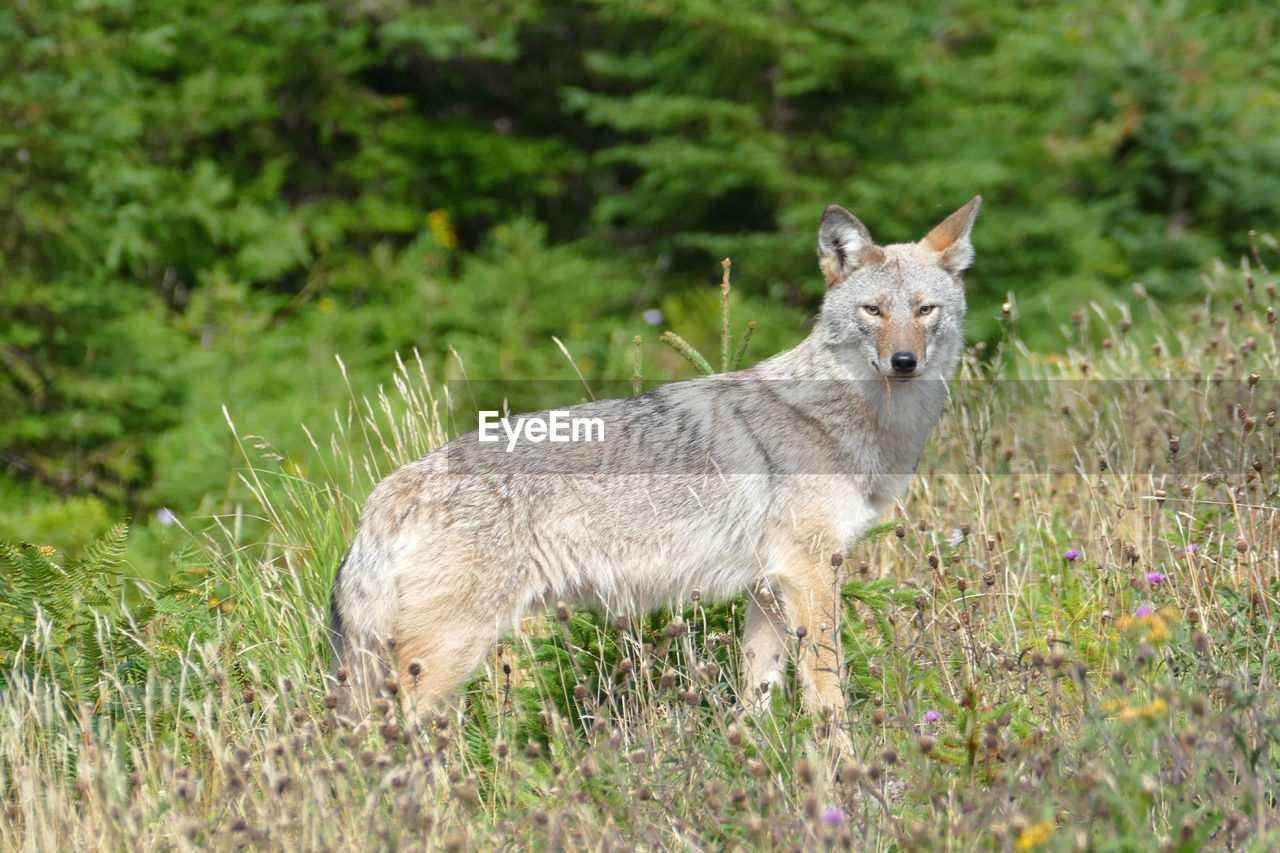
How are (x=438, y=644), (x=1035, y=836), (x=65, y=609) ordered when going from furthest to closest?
1. (x=65, y=609)
2. (x=438, y=644)
3. (x=1035, y=836)

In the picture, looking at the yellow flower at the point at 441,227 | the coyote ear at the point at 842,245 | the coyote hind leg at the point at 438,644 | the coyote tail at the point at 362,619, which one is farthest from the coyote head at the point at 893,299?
the yellow flower at the point at 441,227

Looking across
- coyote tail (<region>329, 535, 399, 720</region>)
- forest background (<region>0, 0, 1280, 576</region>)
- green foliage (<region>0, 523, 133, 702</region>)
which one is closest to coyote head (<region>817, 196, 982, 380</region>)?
coyote tail (<region>329, 535, 399, 720</region>)

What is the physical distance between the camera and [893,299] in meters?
4.59

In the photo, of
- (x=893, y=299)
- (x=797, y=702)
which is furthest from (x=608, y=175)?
(x=797, y=702)

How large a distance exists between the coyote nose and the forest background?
17.1ft

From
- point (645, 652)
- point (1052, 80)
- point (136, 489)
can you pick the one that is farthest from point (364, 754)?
point (1052, 80)

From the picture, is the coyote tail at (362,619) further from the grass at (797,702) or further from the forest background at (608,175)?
the forest background at (608,175)

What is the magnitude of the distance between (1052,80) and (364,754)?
1186cm

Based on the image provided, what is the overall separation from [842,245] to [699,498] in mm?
1229

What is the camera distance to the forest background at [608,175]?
35.1ft

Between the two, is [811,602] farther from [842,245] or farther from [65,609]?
[65,609]

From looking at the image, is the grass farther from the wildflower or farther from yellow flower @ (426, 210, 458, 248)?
yellow flower @ (426, 210, 458, 248)

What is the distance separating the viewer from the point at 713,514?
4.50m

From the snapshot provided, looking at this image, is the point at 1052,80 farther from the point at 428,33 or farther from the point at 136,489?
the point at 136,489
